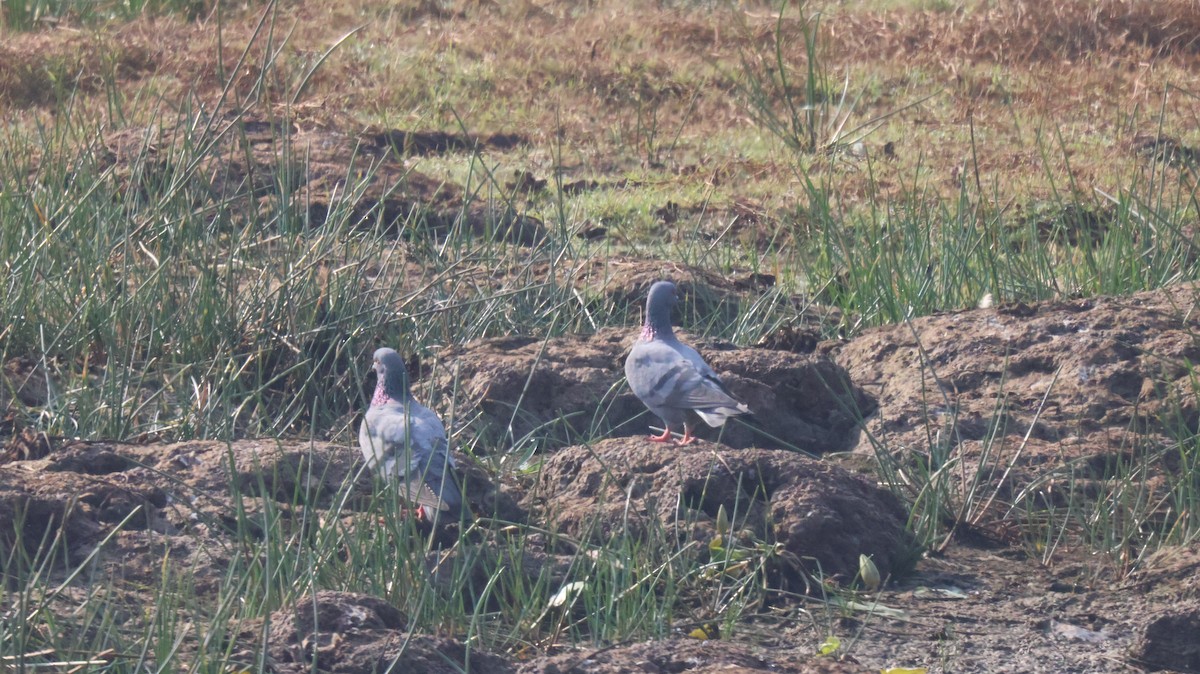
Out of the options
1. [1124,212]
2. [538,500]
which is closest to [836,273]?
[1124,212]

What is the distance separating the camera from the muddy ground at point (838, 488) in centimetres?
314

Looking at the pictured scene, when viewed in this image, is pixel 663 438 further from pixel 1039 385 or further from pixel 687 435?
pixel 1039 385

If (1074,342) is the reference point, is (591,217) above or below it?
below

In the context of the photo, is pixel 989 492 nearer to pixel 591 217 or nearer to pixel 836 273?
pixel 836 273

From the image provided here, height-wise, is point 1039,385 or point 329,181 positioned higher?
A: point 1039,385

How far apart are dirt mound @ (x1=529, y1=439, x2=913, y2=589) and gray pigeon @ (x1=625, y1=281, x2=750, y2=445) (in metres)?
0.19


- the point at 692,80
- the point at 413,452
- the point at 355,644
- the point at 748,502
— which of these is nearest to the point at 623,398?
the point at 748,502

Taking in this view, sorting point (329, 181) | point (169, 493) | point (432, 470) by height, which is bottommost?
point (329, 181)

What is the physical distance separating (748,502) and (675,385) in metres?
0.47

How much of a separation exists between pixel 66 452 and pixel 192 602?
1.00 meters

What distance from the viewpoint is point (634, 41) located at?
34.3 feet

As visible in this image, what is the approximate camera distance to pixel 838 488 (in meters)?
3.59

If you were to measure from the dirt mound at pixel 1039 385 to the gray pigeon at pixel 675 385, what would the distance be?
390 mm

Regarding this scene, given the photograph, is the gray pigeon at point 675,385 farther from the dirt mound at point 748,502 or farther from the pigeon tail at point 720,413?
the dirt mound at point 748,502
